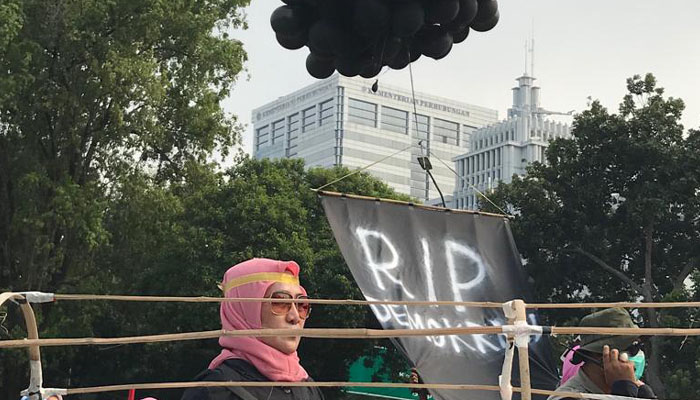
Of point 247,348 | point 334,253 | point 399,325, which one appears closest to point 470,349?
point 399,325

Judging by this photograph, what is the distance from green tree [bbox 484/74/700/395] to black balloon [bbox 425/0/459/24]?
17939 millimetres

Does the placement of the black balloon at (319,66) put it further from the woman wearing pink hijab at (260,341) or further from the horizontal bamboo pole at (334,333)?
the horizontal bamboo pole at (334,333)

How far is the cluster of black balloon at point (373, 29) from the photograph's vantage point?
24.9 ft

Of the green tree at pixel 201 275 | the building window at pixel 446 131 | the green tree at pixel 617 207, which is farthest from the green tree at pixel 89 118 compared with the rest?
the building window at pixel 446 131

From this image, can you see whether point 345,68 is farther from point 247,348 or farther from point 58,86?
point 58,86

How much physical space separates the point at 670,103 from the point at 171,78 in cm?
1181

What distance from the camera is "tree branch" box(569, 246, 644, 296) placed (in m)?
25.8

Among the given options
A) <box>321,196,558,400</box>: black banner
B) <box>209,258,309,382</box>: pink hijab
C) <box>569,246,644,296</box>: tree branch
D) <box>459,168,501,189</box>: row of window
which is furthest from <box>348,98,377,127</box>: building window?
<box>209,258,309,382</box>: pink hijab

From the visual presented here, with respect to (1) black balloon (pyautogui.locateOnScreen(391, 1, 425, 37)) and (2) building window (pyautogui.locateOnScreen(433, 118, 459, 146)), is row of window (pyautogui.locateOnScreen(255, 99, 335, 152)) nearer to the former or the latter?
(2) building window (pyautogui.locateOnScreen(433, 118, 459, 146))

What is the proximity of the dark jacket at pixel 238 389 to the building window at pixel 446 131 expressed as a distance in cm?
12866

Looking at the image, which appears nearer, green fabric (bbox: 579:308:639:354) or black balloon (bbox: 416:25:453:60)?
green fabric (bbox: 579:308:639:354)

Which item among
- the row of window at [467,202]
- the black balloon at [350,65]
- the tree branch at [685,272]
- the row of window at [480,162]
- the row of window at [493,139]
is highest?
the row of window at [493,139]

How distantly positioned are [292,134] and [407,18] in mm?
121296

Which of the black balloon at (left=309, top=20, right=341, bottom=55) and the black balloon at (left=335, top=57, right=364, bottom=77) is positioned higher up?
the black balloon at (left=309, top=20, right=341, bottom=55)
